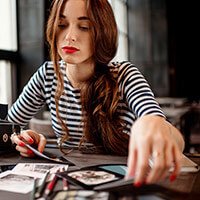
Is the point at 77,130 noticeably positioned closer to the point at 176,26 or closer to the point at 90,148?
the point at 90,148

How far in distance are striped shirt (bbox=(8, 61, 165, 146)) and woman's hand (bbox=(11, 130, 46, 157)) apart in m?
0.18

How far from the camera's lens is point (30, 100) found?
1.47m

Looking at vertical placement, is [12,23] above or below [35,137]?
above

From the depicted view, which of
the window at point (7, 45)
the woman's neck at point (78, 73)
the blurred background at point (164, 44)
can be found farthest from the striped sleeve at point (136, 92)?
the blurred background at point (164, 44)

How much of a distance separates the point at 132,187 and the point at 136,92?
0.63 meters

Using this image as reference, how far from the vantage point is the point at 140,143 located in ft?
1.77

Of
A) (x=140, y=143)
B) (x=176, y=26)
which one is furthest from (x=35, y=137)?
(x=176, y=26)

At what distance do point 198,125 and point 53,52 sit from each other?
5439 millimetres

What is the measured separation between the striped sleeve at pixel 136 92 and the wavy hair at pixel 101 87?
0.04 meters

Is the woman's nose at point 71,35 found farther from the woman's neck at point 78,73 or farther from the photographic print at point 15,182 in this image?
the photographic print at point 15,182

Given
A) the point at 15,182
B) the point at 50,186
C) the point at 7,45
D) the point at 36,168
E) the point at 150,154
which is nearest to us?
the point at 150,154

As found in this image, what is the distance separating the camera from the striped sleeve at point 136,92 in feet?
3.47

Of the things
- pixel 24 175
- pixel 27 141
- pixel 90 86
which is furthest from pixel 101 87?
pixel 24 175

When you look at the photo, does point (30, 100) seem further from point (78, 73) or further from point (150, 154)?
point (150, 154)
